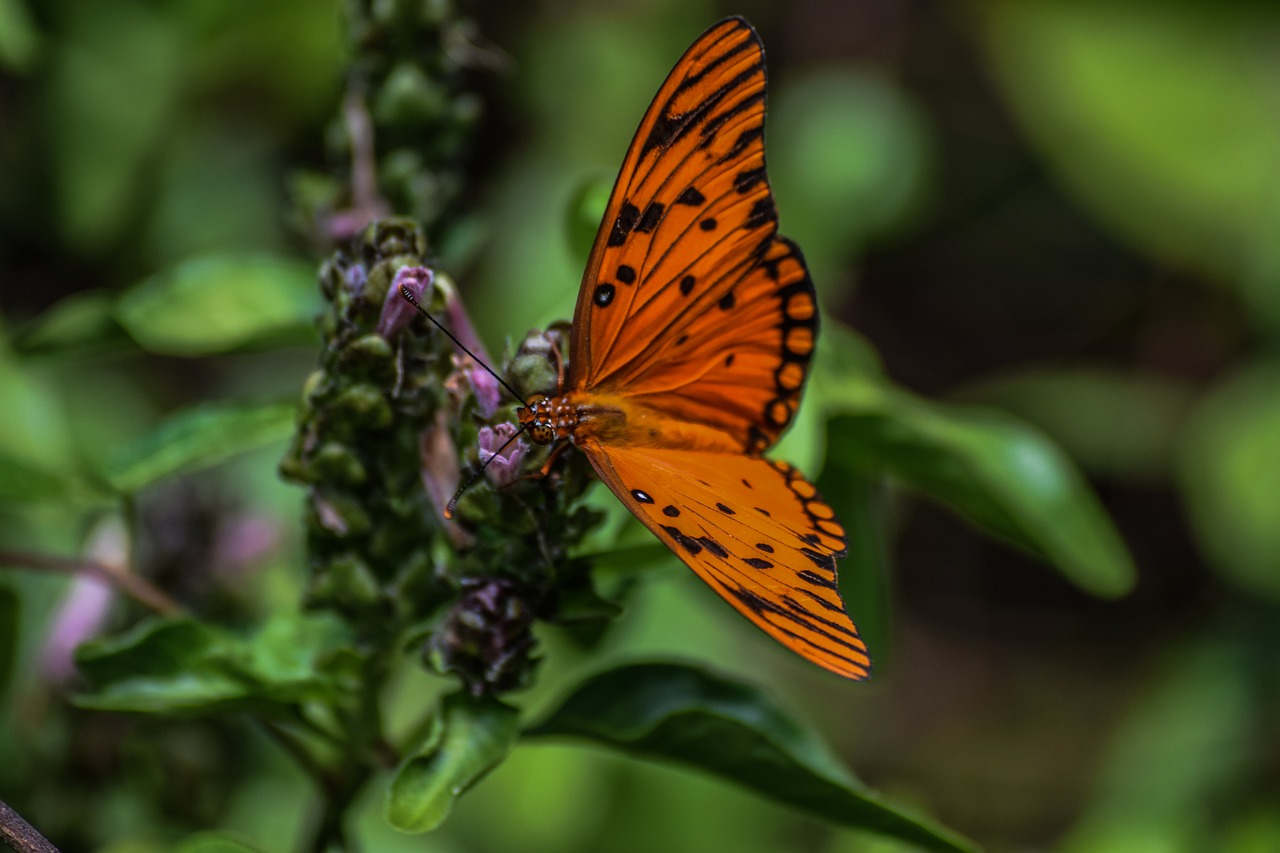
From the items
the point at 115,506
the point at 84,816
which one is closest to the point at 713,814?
the point at 84,816

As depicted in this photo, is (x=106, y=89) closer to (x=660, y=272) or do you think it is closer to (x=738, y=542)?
(x=660, y=272)

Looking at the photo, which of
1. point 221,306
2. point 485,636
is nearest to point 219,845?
point 485,636

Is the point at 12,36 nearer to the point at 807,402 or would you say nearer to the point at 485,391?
the point at 485,391

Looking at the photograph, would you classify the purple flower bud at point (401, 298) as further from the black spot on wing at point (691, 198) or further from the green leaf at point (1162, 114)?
the green leaf at point (1162, 114)

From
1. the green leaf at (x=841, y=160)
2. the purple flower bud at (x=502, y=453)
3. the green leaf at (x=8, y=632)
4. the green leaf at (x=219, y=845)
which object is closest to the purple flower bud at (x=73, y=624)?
the green leaf at (x=8, y=632)

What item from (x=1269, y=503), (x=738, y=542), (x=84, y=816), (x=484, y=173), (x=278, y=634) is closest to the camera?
(x=738, y=542)
